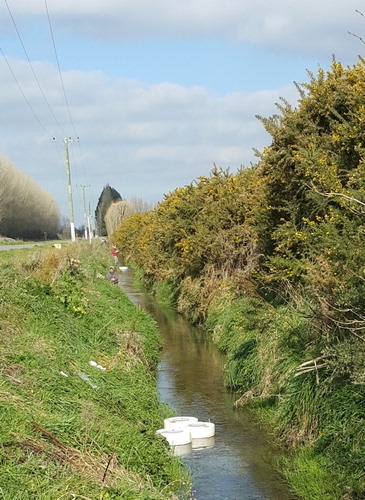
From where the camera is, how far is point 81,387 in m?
10.6

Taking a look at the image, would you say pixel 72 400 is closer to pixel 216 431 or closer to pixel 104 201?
pixel 216 431

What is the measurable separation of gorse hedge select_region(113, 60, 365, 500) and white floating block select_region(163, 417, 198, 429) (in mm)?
1263

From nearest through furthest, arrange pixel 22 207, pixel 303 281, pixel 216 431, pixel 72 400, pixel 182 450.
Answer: pixel 72 400, pixel 182 450, pixel 216 431, pixel 303 281, pixel 22 207

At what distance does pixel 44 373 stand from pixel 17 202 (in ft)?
320

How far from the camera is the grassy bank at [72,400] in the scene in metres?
6.84

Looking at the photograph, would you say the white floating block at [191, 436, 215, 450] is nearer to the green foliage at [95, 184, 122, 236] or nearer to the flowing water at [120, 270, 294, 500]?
the flowing water at [120, 270, 294, 500]

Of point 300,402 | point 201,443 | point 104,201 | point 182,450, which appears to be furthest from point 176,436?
point 104,201

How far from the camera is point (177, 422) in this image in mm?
11391

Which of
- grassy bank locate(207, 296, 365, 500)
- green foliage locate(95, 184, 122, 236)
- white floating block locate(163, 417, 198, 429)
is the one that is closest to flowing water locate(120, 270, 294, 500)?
grassy bank locate(207, 296, 365, 500)

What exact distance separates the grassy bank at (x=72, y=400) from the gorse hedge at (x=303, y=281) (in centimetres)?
199

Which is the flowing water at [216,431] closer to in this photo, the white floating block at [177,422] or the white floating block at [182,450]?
the white floating block at [182,450]

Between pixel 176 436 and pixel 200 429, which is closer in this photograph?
pixel 176 436

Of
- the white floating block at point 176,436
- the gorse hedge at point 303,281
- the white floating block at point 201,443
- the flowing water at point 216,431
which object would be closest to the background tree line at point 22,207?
the gorse hedge at point 303,281

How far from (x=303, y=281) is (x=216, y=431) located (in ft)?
13.6
